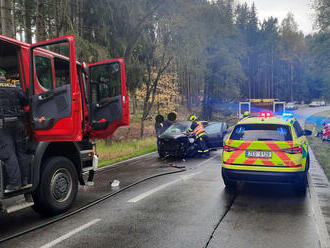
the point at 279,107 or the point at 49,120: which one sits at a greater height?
the point at 49,120

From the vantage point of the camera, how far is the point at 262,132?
6922 mm

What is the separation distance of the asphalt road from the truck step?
1.32 feet

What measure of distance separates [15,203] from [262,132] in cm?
503

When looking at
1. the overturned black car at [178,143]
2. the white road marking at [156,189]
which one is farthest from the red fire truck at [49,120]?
the overturned black car at [178,143]

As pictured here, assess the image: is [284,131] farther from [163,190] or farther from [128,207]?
[128,207]

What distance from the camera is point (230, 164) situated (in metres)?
6.92

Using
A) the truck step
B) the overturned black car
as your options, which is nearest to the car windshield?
the overturned black car

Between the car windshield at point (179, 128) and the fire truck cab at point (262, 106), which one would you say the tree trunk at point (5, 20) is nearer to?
the car windshield at point (179, 128)

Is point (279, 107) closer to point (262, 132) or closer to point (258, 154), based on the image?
point (262, 132)

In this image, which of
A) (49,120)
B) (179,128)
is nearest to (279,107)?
(179,128)

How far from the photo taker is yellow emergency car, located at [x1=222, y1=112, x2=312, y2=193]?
647 centimetres

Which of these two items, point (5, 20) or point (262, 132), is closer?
point (262, 132)

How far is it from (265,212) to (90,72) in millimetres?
4862

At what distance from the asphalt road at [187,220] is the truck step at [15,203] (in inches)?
15.8
